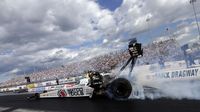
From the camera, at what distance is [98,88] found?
610 inches

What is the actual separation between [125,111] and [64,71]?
203 ft

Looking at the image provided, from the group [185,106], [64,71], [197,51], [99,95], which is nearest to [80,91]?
[99,95]

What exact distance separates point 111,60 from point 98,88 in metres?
33.6

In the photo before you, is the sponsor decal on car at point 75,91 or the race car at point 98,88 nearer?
the race car at point 98,88

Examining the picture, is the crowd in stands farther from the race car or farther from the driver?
the driver

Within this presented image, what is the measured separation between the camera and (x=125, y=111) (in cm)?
1062

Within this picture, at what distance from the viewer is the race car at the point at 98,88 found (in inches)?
547

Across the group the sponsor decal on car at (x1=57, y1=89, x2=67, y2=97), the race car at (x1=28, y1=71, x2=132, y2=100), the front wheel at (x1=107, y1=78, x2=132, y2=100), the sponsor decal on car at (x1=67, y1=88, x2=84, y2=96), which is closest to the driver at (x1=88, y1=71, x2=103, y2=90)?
the race car at (x1=28, y1=71, x2=132, y2=100)

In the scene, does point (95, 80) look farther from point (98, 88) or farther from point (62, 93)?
point (62, 93)

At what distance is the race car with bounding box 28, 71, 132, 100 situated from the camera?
45.5 ft

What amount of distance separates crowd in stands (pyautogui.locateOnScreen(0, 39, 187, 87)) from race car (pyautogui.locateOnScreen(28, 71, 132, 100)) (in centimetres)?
409

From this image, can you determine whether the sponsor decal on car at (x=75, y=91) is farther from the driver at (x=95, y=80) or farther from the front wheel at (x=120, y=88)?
the front wheel at (x=120, y=88)

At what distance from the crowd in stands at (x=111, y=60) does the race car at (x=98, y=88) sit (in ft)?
13.4

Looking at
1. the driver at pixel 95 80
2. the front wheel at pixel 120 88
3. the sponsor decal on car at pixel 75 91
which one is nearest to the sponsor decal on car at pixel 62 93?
the sponsor decal on car at pixel 75 91
